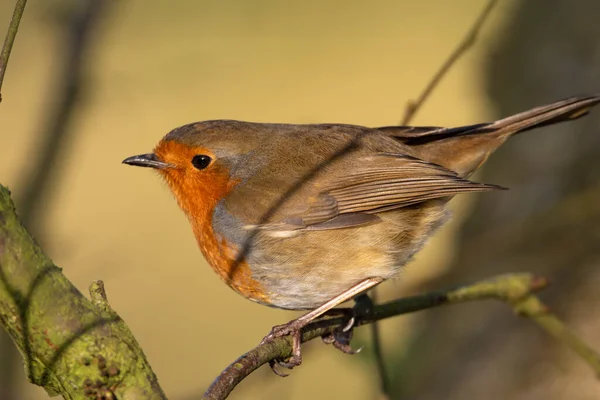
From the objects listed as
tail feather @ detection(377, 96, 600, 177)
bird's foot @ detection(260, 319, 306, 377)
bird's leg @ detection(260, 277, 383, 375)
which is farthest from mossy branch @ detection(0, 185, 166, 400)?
tail feather @ detection(377, 96, 600, 177)

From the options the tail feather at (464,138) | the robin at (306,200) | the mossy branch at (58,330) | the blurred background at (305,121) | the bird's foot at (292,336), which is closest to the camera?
the mossy branch at (58,330)

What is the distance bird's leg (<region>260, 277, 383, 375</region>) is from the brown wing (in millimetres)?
268

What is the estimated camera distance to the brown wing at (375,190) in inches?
124

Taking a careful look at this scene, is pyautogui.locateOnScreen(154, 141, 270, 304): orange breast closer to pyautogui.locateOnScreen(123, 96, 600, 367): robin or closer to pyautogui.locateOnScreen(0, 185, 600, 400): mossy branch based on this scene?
pyautogui.locateOnScreen(123, 96, 600, 367): robin

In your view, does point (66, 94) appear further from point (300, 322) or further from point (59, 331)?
point (59, 331)

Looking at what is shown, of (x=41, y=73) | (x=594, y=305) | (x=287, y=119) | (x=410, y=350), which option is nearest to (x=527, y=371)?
(x=594, y=305)

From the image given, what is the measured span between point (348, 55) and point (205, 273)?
10.7ft

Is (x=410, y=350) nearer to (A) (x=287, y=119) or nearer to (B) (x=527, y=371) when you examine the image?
(B) (x=527, y=371)

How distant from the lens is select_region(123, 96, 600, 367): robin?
302 cm

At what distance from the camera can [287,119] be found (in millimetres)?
7797

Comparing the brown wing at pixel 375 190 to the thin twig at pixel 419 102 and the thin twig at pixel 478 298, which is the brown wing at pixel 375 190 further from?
the thin twig at pixel 478 298

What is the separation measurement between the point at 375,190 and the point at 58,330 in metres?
1.82

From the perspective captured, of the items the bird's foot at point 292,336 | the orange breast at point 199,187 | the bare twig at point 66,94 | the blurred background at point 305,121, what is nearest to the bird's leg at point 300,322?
the bird's foot at point 292,336

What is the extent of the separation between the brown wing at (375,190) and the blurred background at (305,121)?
70cm
